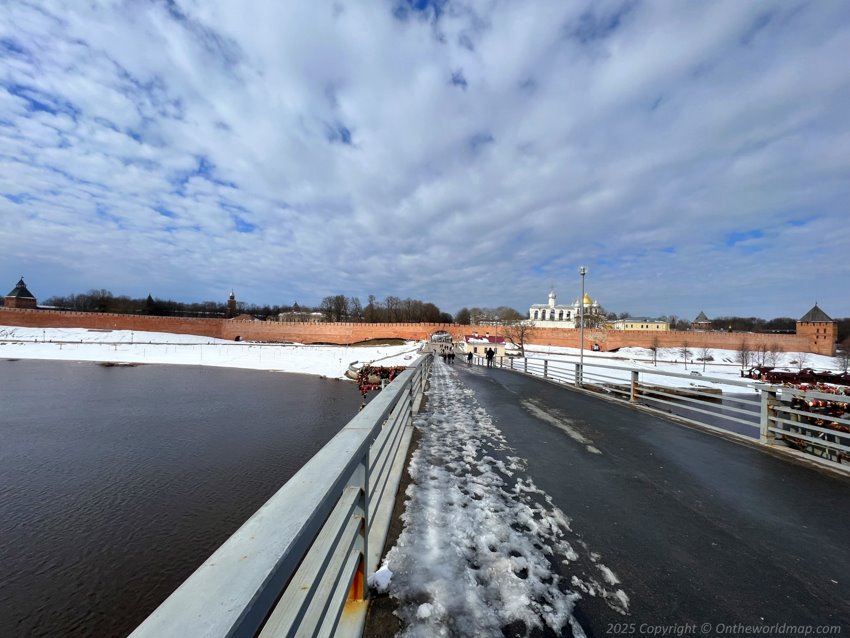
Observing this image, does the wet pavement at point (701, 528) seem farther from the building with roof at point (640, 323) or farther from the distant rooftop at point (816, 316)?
the building with roof at point (640, 323)

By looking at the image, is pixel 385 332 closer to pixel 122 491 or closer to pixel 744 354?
pixel 744 354

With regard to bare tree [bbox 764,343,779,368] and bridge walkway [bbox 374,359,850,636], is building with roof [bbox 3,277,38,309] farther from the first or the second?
bare tree [bbox 764,343,779,368]

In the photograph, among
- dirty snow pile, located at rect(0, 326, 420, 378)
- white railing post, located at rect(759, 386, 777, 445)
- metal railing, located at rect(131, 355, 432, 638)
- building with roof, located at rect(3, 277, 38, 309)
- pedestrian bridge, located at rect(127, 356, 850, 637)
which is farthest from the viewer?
building with roof, located at rect(3, 277, 38, 309)

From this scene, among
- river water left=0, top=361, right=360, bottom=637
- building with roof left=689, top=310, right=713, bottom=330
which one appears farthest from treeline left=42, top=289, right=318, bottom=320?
building with roof left=689, top=310, right=713, bottom=330

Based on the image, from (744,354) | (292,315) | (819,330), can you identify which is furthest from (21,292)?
(819,330)

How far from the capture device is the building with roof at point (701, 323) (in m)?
115

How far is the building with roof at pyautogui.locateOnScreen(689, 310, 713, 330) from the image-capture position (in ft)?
378

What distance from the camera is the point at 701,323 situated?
119812 mm

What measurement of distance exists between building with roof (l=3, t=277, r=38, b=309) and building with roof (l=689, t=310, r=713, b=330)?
165 metres

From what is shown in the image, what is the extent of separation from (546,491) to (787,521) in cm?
222

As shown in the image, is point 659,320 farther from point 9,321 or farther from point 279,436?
point 9,321

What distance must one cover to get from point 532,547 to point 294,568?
8.45 feet

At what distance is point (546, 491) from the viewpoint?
173 inches

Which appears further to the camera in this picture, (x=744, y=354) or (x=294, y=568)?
(x=744, y=354)
